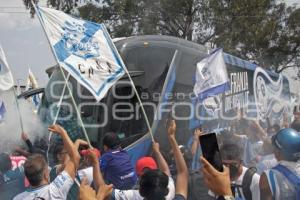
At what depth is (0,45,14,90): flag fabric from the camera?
741 cm

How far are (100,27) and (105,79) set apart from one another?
2.76 ft

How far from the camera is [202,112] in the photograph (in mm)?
9391

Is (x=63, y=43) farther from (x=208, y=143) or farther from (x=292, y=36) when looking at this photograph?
(x=292, y=36)

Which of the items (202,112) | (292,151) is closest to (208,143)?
(292,151)

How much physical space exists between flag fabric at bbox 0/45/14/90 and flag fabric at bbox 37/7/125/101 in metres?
1.25

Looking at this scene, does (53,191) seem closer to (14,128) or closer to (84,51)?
(84,51)

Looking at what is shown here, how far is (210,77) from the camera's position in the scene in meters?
8.54

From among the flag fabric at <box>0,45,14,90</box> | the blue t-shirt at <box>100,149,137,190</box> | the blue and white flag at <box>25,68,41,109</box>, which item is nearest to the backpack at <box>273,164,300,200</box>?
the blue t-shirt at <box>100,149,137,190</box>

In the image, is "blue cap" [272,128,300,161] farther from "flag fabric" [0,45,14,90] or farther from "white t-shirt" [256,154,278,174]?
"flag fabric" [0,45,14,90]

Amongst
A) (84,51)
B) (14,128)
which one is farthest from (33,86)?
(84,51)

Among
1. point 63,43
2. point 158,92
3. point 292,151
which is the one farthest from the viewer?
point 158,92

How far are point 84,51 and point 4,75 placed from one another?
150 cm

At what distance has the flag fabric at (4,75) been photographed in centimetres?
741

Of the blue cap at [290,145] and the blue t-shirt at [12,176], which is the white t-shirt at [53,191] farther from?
the blue t-shirt at [12,176]
